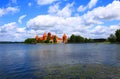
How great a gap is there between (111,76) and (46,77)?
9817 mm

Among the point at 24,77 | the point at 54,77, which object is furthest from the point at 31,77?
the point at 54,77

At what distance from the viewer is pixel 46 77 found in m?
28.0

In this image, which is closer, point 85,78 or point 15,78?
point 85,78

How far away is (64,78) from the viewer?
1064 inches

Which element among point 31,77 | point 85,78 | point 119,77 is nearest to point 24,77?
point 31,77

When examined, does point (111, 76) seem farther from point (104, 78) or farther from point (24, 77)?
point (24, 77)

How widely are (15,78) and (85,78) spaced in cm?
1079

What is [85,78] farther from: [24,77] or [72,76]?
[24,77]

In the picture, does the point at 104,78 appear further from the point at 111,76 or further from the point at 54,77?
the point at 54,77

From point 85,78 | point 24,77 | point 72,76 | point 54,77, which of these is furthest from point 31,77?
point 85,78

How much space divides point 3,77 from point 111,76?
55.1 ft

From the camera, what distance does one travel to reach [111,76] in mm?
27766

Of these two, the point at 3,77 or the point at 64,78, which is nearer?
the point at 64,78

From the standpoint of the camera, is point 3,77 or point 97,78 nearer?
point 97,78
